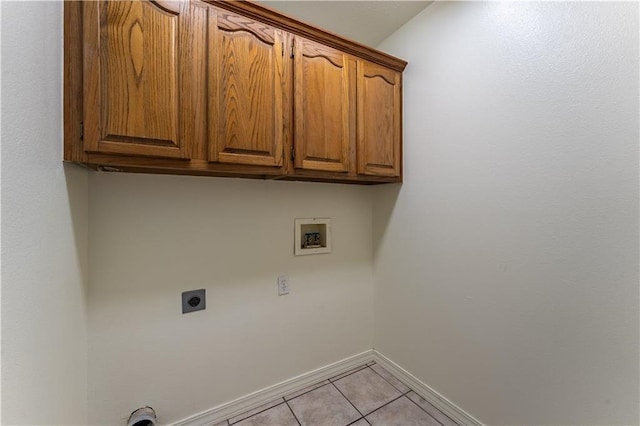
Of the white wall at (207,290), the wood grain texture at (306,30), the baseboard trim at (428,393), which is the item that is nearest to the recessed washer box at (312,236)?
the white wall at (207,290)

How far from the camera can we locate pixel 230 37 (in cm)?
116

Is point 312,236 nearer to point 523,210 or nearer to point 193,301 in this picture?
point 193,301

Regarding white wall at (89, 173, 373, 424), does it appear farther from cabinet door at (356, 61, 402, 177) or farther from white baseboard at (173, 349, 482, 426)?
cabinet door at (356, 61, 402, 177)

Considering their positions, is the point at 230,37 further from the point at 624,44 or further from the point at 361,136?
the point at 624,44

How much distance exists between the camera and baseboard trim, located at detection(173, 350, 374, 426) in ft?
4.66

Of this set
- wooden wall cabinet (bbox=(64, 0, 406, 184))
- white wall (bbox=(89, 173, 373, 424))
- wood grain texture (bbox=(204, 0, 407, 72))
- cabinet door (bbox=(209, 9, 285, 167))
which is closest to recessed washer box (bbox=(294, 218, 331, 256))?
white wall (bbox=(89, 173, 373, 424))

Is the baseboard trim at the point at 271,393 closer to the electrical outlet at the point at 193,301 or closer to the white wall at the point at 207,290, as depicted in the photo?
the white wall at the point at 207,290

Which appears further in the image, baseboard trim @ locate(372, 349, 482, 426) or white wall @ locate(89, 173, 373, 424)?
baseboard trim @ locate(372, 349, 482, 426)

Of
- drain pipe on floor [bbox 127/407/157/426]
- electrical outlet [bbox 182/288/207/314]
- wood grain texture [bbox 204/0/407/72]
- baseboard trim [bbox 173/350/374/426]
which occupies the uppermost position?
wood grain texture [bbox 204/0/407/72]

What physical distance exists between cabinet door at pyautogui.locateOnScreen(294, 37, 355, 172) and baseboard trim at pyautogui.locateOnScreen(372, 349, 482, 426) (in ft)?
4.79

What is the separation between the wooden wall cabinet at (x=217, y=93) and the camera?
0.92 meters

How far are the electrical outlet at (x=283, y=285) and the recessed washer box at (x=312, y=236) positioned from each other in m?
0.18

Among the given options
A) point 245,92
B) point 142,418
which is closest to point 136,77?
point 245,92

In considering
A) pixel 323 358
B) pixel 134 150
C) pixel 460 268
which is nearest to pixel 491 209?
pixel 460 268
